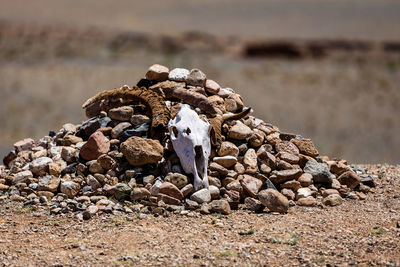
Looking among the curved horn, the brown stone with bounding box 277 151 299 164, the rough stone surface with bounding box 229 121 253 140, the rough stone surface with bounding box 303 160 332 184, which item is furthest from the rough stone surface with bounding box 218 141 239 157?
the rough stone surface with bounding box 303 160 332 184

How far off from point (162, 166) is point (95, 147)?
1.05m

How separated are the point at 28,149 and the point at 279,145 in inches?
166

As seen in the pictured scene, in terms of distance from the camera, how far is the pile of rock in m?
7.64

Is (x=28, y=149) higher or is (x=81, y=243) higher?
(x=28, y=149)

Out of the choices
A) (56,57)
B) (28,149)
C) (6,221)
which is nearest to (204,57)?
(56,57)

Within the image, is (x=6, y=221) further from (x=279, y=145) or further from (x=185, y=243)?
(x=279, y=145)

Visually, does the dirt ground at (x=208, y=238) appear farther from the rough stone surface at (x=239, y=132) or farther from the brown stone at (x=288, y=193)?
the rough stone surface at (x=239, y=132)

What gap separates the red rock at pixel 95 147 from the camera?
8.24 m

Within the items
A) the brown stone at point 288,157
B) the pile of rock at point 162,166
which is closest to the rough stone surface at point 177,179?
the pile of rock at point 162,166

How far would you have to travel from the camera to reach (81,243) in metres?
6.51

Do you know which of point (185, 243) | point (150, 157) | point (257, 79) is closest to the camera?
point (185, 243)

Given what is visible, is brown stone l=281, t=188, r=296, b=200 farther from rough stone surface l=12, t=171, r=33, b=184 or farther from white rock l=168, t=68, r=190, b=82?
rough stone surface l=12, t=171, r=33, b=184

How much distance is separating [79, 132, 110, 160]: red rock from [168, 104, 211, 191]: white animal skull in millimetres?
1025

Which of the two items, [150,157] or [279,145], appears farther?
[279,145]
